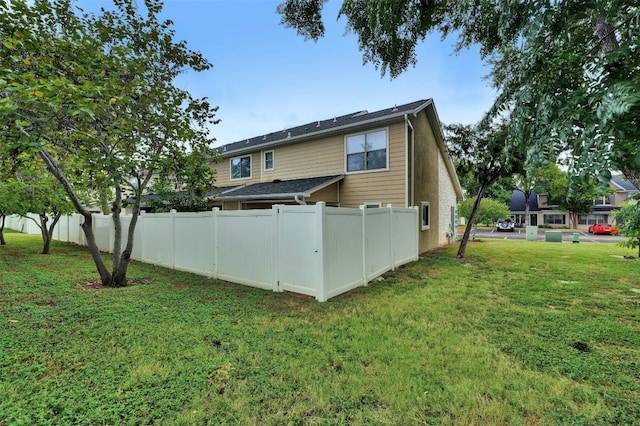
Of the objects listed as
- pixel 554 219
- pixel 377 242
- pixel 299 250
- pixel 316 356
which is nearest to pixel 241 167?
pixel 377 242

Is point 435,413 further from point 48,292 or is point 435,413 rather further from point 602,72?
point 48,292

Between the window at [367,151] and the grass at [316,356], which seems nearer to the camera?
the grass at [316,356]

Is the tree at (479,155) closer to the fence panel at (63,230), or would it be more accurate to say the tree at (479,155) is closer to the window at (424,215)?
the window at (424,215)

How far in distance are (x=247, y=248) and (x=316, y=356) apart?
3.69 meters

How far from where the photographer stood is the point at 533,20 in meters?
2.70

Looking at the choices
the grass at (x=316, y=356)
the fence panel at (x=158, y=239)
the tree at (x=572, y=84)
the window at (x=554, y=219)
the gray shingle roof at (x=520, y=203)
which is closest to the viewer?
the tree at (x=572, y=84)

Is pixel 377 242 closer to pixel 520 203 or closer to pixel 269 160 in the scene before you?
pixel 269 160

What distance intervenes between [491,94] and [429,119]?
4351 millimetres

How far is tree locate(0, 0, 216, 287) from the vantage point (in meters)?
4.24

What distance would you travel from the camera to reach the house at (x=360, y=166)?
10.4 m

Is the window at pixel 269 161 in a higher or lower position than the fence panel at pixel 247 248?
higher

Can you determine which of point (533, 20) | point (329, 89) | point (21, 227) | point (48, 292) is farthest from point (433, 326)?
point (21, 227)

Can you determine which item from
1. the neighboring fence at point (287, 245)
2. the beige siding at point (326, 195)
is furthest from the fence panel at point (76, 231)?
the beige siding at point (326, 195)

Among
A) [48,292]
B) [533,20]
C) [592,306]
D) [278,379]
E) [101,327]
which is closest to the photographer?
[533,20]
